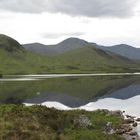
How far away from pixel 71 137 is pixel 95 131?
14.8ft

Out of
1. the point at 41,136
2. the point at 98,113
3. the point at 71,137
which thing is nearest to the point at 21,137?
the point at 41,136

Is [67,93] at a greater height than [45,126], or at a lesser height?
lesser

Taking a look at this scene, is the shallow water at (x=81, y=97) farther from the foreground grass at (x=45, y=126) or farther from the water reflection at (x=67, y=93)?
the foreground grass at (x=45, y=126)

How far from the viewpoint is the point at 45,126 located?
1419 inches

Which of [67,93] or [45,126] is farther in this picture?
[67,93]

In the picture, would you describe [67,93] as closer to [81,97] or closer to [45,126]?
[81,97]

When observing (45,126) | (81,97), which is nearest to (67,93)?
(81,97)

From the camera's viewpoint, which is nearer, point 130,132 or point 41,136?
point 41,136

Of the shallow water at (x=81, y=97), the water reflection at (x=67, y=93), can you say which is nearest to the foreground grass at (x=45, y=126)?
the shallow water at (x=81, y=97)

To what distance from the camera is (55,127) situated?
125 ft

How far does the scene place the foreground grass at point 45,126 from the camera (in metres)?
30.8

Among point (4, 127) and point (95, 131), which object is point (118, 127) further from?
point (4, 127)

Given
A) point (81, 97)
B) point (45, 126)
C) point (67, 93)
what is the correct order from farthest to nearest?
point (67, 93), point (81, 97), point (45, 126)

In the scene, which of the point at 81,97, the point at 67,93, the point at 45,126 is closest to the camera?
the point at 45,126
